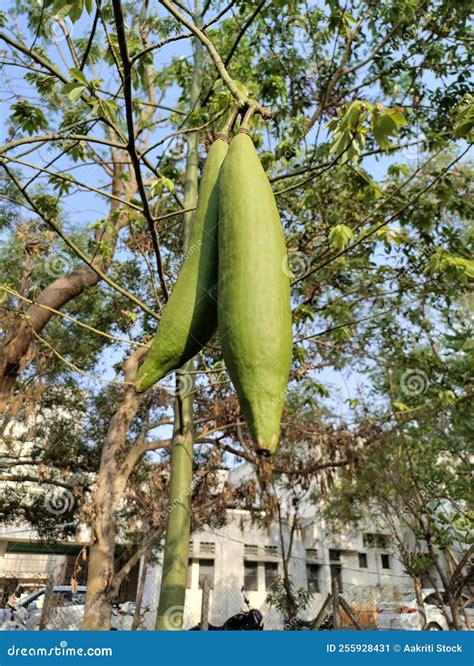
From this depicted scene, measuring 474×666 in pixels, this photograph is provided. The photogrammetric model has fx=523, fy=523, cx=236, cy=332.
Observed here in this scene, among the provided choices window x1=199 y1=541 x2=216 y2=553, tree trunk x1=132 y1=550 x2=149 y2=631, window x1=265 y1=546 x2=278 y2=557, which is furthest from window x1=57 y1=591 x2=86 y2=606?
window x1=265 y1=546 x2=278 y2=557

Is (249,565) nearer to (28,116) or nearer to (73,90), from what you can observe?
(28,116)

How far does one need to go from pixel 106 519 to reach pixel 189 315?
706cm

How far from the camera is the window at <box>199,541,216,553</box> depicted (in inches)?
826

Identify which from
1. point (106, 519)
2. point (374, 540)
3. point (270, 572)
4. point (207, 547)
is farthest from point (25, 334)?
point (270, 572)

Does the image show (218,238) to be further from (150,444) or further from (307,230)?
(150,444)

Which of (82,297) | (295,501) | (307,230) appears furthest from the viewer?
(295,501)

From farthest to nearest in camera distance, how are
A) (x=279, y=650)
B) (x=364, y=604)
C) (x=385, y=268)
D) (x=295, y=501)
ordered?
(x=364, y=604)
(x=295, y=501)
(x=385, y=268)
(x=279, y=650)

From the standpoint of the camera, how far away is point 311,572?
2422 centimetres

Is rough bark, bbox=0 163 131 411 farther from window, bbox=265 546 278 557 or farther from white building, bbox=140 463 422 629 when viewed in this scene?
window, bbox=265 546 278 557

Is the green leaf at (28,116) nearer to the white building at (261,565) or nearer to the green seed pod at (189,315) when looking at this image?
the green seed pod at (189,315)

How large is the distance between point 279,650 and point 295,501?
7.59m

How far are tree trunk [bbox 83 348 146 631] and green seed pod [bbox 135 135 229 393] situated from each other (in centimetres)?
554

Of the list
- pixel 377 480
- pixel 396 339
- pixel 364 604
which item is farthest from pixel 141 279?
pixel 364 604

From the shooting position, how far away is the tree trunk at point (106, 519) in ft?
22.0
